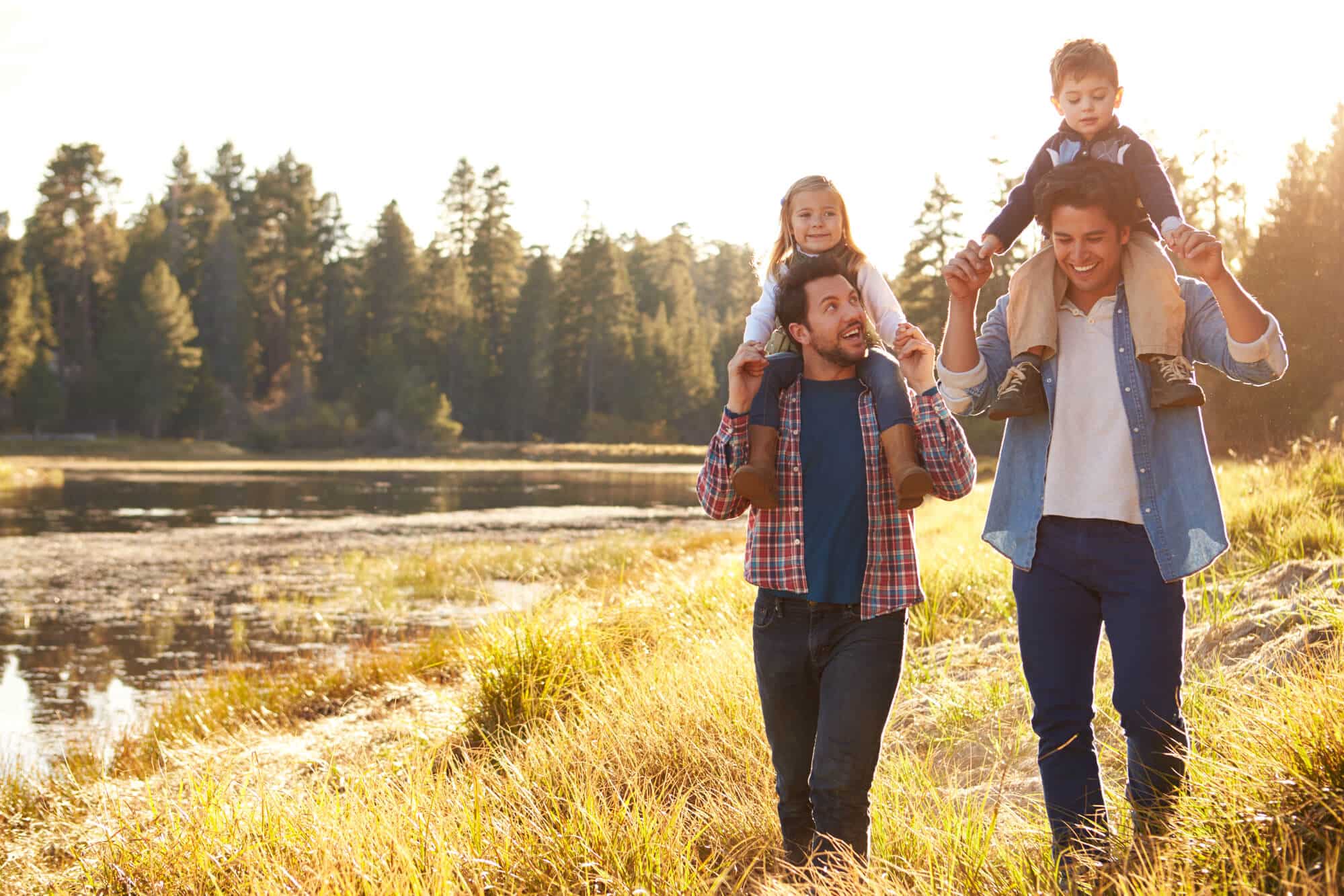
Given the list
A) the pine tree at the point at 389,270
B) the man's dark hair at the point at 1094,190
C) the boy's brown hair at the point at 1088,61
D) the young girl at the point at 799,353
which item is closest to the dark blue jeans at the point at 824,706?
the young girl at the point at 799,353

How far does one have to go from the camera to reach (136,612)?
40.7ft

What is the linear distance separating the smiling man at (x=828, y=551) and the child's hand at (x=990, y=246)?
26cm

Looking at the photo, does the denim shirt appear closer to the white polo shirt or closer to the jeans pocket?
the white polo shirt

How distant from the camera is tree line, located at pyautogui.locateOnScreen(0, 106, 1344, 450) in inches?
2124

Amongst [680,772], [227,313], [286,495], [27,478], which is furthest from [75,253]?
[680,772]

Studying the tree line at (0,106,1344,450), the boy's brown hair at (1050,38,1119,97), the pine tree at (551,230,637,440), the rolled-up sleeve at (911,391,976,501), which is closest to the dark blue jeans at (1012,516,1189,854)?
the rolled-up sleeve at (911,391,976,501)

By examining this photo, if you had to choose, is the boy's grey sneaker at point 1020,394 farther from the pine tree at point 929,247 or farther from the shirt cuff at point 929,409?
the pine tree at point 929,247

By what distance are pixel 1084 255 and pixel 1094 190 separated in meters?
0.16

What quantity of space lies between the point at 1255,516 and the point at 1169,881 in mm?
5468

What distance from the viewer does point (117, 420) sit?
54.2 m

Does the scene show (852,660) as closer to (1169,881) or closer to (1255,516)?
(1169,881)

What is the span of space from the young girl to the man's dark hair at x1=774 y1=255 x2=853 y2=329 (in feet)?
0.20

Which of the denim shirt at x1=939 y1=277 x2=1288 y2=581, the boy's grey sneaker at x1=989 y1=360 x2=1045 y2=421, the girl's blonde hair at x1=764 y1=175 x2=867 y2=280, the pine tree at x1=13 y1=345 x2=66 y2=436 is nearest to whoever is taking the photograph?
the denim shirt at x1=939 y1=277 x2=1288 y2=581

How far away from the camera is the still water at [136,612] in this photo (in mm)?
8625
